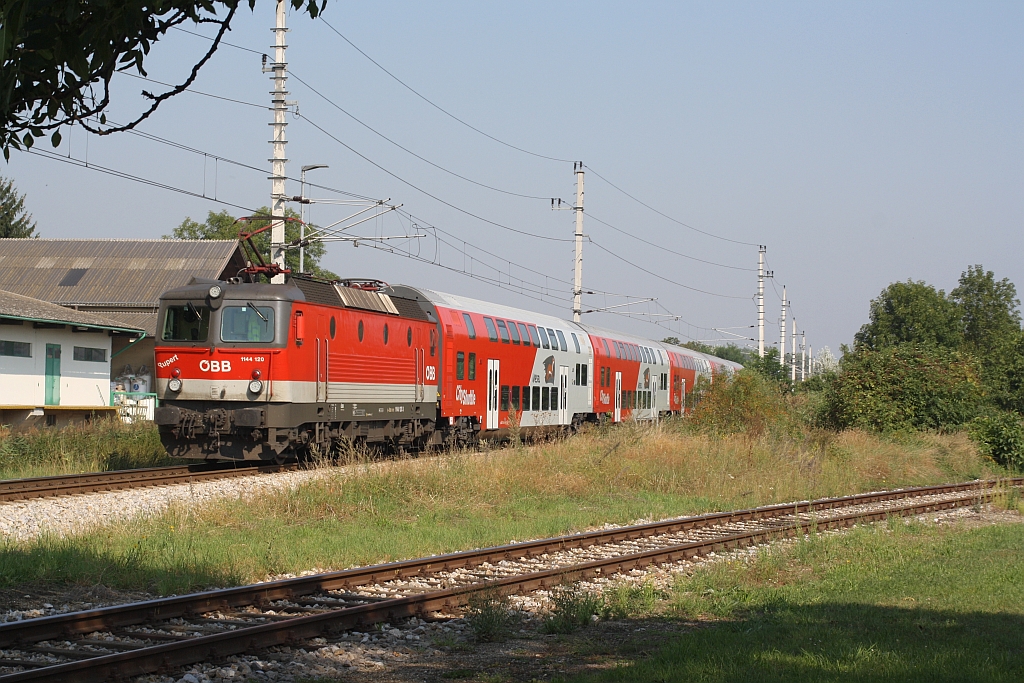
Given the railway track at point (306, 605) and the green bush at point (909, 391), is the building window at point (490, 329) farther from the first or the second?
the railway track at point (306, 605)

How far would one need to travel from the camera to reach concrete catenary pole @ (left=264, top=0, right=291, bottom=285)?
21484 mm

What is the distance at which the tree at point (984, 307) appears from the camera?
48.2 m

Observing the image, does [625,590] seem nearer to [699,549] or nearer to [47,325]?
[699,549]

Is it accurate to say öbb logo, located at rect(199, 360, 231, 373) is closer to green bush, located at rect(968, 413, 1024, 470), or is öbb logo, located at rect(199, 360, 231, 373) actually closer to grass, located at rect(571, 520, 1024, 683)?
grass, located at rect(571, 520, 1024, 683)

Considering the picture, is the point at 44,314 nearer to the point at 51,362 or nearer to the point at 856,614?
the point at 51,362

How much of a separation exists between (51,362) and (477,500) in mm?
19370

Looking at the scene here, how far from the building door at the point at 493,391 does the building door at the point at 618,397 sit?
950 cm

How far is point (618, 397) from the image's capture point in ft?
116


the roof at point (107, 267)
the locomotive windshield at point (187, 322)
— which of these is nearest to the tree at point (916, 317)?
the roof at point (107, 267)

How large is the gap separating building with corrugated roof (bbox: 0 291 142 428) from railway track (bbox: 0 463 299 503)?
1078cm

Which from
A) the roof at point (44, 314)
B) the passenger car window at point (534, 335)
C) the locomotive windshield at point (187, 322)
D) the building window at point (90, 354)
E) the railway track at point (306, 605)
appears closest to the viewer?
the railway track at point (306, 605)

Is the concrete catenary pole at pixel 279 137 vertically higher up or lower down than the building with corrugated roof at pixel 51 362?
higher up

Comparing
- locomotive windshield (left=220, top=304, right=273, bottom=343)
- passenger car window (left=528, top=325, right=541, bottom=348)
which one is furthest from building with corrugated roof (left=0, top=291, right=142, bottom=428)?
passenger car window (left=528, top=325, right=541, bottom=348)

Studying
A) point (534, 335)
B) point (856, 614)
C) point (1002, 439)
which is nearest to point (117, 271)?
point (534, 335)
